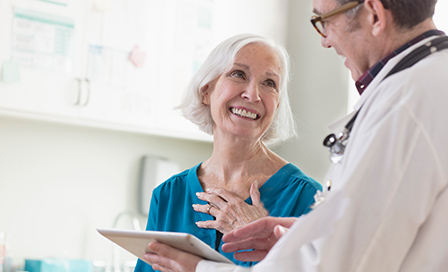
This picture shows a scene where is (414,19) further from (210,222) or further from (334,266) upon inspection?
(210,222)

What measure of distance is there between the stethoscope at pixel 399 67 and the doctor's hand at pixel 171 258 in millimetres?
404

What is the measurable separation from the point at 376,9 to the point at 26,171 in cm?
244

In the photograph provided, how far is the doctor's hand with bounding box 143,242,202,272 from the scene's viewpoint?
1245 mm

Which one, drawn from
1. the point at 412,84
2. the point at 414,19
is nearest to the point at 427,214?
the point at 412,84

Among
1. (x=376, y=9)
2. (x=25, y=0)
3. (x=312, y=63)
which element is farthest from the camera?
(x=312, y=63)

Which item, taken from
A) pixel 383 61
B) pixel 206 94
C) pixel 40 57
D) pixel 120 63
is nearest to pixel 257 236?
pixel 383 61

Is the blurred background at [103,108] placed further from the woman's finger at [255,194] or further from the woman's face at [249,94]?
the woman's finger at [255,194]

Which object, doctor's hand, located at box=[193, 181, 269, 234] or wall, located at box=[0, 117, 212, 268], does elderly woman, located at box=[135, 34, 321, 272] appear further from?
wall, located at box=[0, 117, 212, 268]

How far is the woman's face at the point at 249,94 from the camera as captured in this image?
72.6 inches

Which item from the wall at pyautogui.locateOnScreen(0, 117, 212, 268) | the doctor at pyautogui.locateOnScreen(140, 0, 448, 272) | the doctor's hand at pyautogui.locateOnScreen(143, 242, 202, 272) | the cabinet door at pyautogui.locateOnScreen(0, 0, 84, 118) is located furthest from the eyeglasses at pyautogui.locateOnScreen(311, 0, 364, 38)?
the wall at pyautogui.locateOnScreen(0, 117, 212, 268)

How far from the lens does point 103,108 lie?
2.94 meters

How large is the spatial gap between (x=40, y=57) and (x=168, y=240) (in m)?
1.74

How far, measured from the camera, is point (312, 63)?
12.3ft

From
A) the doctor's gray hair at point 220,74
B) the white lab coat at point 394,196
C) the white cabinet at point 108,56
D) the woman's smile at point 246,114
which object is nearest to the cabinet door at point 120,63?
the white cabinet at point 108,56
